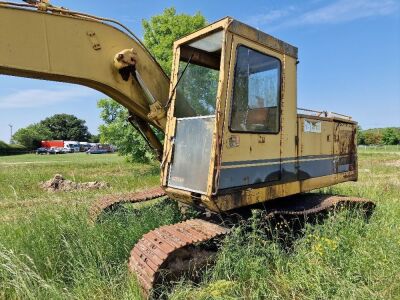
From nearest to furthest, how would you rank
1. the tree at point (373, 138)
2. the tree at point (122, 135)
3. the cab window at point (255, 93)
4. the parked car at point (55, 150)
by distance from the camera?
the cab window at point (255, 93) → the tree at point (122, 135) → the parked car at point (55, 150) → the tree at point (373, 138)

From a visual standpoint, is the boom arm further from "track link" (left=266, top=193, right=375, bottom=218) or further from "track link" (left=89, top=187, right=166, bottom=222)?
"track link" (left=266, top=193, right=375, bottom=218)

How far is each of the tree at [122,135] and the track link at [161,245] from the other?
1468cm

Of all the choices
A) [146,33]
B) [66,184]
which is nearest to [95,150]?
[146,33]

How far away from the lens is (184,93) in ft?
17.3

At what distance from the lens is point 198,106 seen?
17.2 feet

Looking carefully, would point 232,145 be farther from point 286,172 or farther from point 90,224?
point 90,224

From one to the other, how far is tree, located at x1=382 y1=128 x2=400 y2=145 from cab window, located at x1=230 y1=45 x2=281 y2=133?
85808 mm

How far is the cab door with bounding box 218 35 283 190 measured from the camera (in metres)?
4.43

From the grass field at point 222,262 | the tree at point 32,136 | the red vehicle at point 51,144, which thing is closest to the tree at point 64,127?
the tree at point 32,136

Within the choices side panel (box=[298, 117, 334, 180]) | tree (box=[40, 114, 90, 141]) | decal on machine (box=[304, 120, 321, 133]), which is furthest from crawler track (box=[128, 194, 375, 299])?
tree (box=[40, 114, 90, 141])

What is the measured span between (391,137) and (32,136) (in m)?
75.7

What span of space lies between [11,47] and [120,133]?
16235 millimetres

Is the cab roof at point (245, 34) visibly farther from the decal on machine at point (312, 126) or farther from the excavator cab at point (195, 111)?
the decal on machine at point (312, 126)

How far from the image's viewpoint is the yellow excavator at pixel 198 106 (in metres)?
3.86
